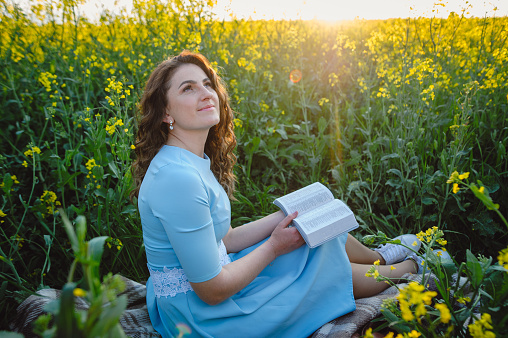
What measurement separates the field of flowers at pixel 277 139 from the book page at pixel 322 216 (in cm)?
26

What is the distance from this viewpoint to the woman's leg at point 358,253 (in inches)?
75.0

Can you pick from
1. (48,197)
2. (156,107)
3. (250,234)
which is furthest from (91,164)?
(250,234)

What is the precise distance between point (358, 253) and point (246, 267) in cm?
75

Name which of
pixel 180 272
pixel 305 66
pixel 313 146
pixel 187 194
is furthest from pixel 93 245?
pixel 305 66

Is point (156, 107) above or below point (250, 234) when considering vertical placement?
above

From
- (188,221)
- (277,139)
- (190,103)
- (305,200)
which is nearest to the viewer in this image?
(188,221)

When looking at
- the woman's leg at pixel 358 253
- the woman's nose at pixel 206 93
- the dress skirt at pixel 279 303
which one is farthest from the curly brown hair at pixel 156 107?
the woman's leg at pixel 358 253

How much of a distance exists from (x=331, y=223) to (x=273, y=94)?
212cm

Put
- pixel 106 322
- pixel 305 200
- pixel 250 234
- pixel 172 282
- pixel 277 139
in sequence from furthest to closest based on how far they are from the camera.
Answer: pixel 277 139 → pixel 250 234 → pixel 305 200 → pixel 172 282 → pixel 106 322

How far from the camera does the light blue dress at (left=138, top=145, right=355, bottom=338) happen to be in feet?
4.31

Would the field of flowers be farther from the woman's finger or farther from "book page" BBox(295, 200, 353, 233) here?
the woman's finger

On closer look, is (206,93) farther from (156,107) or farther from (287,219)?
(287,219)

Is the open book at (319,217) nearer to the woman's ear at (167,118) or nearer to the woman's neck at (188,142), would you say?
the woman's neck at (188,142)

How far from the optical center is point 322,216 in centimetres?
162
